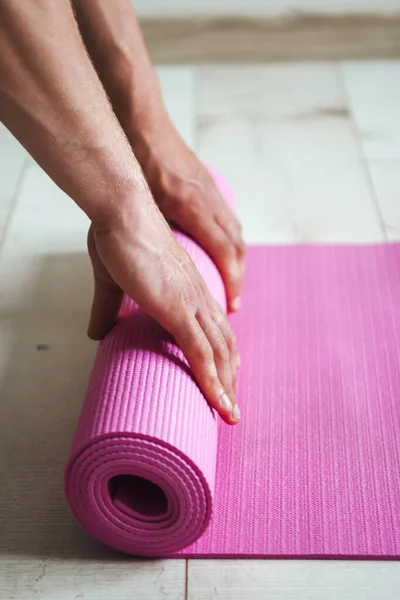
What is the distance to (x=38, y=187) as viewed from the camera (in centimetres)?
217

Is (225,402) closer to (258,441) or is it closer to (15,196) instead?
(258,441)

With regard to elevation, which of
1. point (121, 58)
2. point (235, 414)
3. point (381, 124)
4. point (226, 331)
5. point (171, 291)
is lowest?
point (381, 124)

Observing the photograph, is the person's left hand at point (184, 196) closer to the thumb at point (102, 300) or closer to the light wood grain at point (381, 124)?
the thumb at point (102, 300)

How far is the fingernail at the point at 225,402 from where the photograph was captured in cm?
120

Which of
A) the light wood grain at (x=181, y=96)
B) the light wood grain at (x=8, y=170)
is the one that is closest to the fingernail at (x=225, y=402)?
the light wood grain at (x=8, y=170)

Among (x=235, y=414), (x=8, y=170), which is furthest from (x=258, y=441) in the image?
(x=8, y=170)

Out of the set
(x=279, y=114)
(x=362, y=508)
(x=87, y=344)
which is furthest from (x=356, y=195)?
(x=362, y=508)

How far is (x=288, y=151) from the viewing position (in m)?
2.28

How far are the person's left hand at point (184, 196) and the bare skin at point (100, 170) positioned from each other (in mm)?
218

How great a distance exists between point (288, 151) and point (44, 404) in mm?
1243

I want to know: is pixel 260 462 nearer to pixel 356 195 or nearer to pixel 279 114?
pixel 356 195

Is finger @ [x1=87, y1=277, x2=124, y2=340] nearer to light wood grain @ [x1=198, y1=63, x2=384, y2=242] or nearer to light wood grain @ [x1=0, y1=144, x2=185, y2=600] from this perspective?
light wood grain @ [x1=0, y1=144, x2=185, y2=600]

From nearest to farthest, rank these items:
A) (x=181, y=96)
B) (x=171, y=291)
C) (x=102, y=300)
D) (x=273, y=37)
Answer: (x=171, y=291) → (x=102, y=300) → (x=181, y=96) → (x=273, y=37)

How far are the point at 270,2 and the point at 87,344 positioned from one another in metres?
1.75
